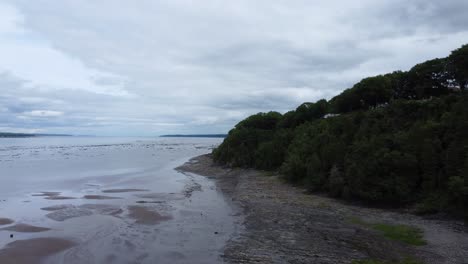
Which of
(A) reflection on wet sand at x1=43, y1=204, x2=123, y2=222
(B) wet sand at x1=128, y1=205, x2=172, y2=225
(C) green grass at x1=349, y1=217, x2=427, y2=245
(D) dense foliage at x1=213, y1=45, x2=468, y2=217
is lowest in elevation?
(B) wet sand at x1=128, y1=205, x2=172, y2=225

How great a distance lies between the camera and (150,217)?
2428cm

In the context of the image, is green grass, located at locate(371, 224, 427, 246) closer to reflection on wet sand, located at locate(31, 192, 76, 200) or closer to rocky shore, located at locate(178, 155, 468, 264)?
rocky shore, located at locate(178, 155, 468, 264)

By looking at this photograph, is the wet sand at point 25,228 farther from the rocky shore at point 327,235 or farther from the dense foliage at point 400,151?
the dense foliage at point 400,151

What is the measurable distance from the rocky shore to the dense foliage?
1.81 metres

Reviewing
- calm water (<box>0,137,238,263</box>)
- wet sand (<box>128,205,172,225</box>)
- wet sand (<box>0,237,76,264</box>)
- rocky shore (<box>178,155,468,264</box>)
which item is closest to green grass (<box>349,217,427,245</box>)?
rocky shore (<box>178,155,468,264</box>)

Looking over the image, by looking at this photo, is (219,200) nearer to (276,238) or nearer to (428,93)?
(276,238)

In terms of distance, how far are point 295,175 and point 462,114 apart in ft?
53.2

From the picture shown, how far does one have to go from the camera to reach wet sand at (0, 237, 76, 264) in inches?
635

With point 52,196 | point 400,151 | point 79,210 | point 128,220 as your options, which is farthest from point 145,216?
point 400,151

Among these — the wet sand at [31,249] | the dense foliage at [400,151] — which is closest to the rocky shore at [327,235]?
the dense foliage at [400,151]

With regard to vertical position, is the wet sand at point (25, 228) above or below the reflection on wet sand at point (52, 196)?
below

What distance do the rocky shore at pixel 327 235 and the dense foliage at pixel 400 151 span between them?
71.1 inches

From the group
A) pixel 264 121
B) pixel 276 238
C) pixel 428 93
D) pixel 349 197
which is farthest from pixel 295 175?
pixel 264 121

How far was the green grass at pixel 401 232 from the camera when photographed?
17350 millimetres
